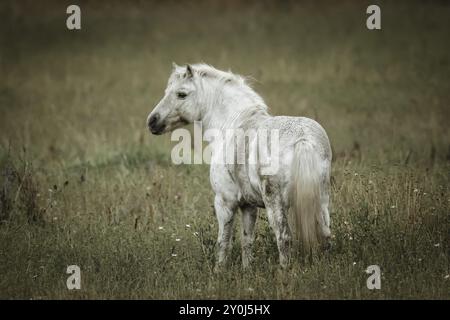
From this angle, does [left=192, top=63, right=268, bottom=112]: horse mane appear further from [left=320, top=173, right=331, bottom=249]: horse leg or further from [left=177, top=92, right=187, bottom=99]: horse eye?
[left=320, top=173, right=331, bottom=249]: horse leg

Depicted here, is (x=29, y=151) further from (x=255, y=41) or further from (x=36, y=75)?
(x=255, y=41)

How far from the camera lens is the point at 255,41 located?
878 inches

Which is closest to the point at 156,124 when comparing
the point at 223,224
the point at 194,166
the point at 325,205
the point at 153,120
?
the point at 153,120

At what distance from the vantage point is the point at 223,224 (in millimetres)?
7289

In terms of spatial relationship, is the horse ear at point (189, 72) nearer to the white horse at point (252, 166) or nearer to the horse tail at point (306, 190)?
the white horse at point (252, 166)

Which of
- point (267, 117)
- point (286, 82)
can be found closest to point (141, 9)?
point (286, 82)

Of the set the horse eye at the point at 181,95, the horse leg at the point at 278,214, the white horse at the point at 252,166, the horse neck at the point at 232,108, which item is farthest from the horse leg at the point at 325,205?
the horse eye at the point at 181,95

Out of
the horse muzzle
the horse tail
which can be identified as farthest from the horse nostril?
the horse tail

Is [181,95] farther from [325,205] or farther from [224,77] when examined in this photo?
[325,205]

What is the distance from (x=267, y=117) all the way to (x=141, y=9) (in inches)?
806

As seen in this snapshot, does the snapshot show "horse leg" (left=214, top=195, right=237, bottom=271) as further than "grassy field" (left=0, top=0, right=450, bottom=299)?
Yes

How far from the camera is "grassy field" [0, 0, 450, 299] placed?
7.03 meters

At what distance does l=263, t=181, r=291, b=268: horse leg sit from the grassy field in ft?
0.89

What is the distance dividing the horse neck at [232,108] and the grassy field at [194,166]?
117 centimetres
